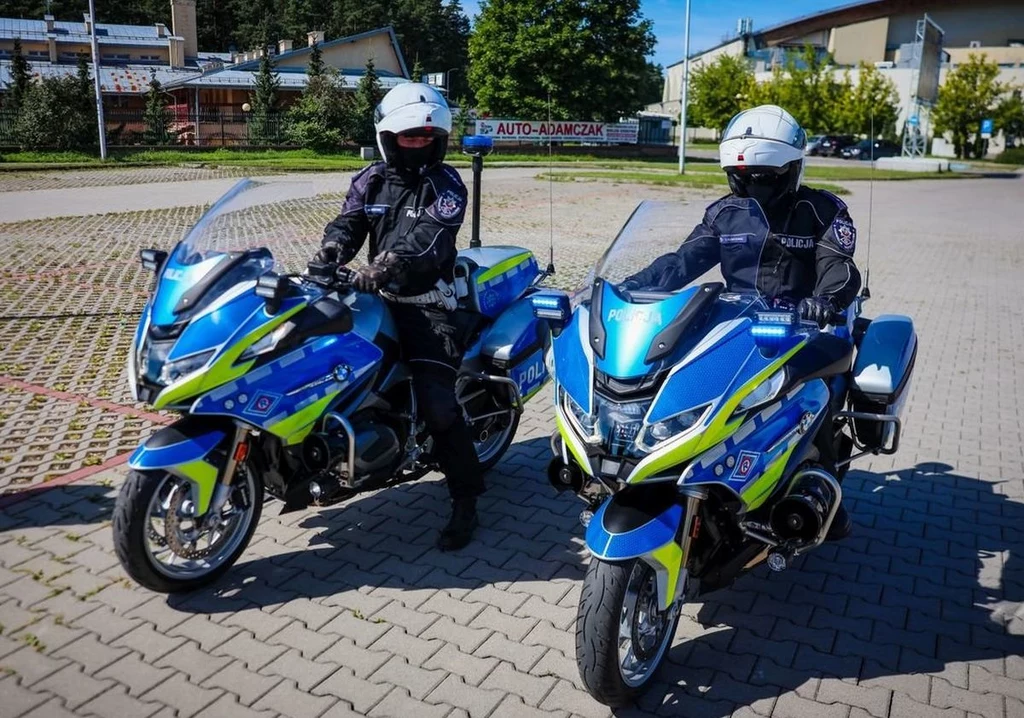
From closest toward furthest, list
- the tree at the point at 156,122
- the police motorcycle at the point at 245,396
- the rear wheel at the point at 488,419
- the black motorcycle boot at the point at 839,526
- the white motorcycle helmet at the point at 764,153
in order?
the police motorcycle at the point at 245,396, the black motorcycle boot at the point at 839,526, the white motorcycle helmet at the point at 764,153, the rear wheel at the point at 488,419, the tree at the point at 156,122

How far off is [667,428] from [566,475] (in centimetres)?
69

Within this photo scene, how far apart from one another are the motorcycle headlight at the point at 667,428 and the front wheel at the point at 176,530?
1.81 metres

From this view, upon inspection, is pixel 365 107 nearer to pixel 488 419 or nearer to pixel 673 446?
pixel 488 419

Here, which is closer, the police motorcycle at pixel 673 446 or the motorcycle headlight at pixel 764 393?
the police motorcycle at pixel 673 446

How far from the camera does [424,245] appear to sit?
13.9 ft

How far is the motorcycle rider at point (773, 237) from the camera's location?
3.69 m

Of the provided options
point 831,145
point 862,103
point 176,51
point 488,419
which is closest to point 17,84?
point 176,51

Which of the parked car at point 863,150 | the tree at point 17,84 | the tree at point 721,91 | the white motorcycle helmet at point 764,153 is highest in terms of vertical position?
the tree at point 721,91

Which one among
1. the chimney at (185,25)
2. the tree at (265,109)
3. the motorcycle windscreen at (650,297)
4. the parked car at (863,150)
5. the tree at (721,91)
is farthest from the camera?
the chimney at (185,25)

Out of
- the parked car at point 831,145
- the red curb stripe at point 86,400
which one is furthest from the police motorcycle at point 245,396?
the parked car at point 831,145

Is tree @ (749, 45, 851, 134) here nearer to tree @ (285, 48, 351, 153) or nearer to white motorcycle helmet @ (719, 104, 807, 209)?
tree @ (285, 48, 351, 153)

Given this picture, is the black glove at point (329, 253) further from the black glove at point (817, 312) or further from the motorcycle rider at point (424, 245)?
the black glove at point (817, 312)

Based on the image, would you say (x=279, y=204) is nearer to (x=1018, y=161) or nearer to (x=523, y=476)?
(x=523, y=476)

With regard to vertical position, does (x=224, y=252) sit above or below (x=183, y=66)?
below
